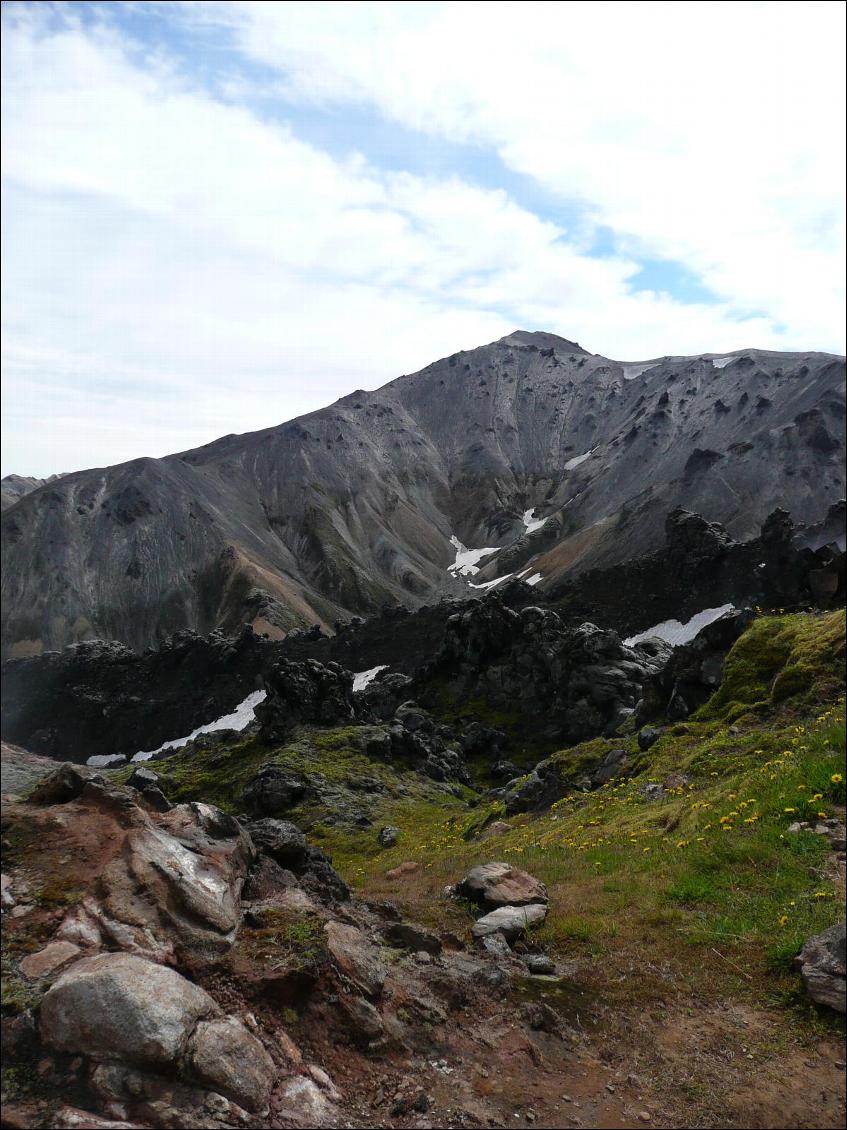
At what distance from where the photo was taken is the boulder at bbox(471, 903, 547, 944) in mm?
16578

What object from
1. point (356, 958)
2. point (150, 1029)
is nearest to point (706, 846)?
point (356, 958)

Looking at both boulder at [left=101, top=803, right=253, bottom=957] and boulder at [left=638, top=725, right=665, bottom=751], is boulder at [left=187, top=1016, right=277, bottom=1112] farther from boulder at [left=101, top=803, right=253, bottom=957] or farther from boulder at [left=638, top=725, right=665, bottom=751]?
boulder at [left=638, top=725, right=665, bottom=751]

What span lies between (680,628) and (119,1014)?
3880 inches

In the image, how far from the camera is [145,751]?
116 metres

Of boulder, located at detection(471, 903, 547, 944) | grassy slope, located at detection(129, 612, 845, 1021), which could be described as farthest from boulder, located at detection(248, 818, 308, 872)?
boulder, located at detection(471, 903, 547, 944)

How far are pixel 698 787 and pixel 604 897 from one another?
7.95 m

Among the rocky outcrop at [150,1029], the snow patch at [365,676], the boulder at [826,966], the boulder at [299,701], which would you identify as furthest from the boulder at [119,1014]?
the snow patch at [365,676]

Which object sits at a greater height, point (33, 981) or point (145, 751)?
point (33, 981)

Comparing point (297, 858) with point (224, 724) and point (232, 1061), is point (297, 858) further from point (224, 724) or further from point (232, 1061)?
point (224, 724)

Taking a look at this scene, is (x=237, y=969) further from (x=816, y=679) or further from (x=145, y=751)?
(x=145, y=751)

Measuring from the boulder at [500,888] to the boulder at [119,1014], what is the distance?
33.9ft

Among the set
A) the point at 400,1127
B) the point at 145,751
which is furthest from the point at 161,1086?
the point at 145,751

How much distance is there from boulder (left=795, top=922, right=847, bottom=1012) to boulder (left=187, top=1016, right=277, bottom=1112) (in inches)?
315

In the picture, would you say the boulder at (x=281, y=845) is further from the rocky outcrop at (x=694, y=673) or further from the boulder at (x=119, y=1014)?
the rocky outcrop at (x=694, y=673)
